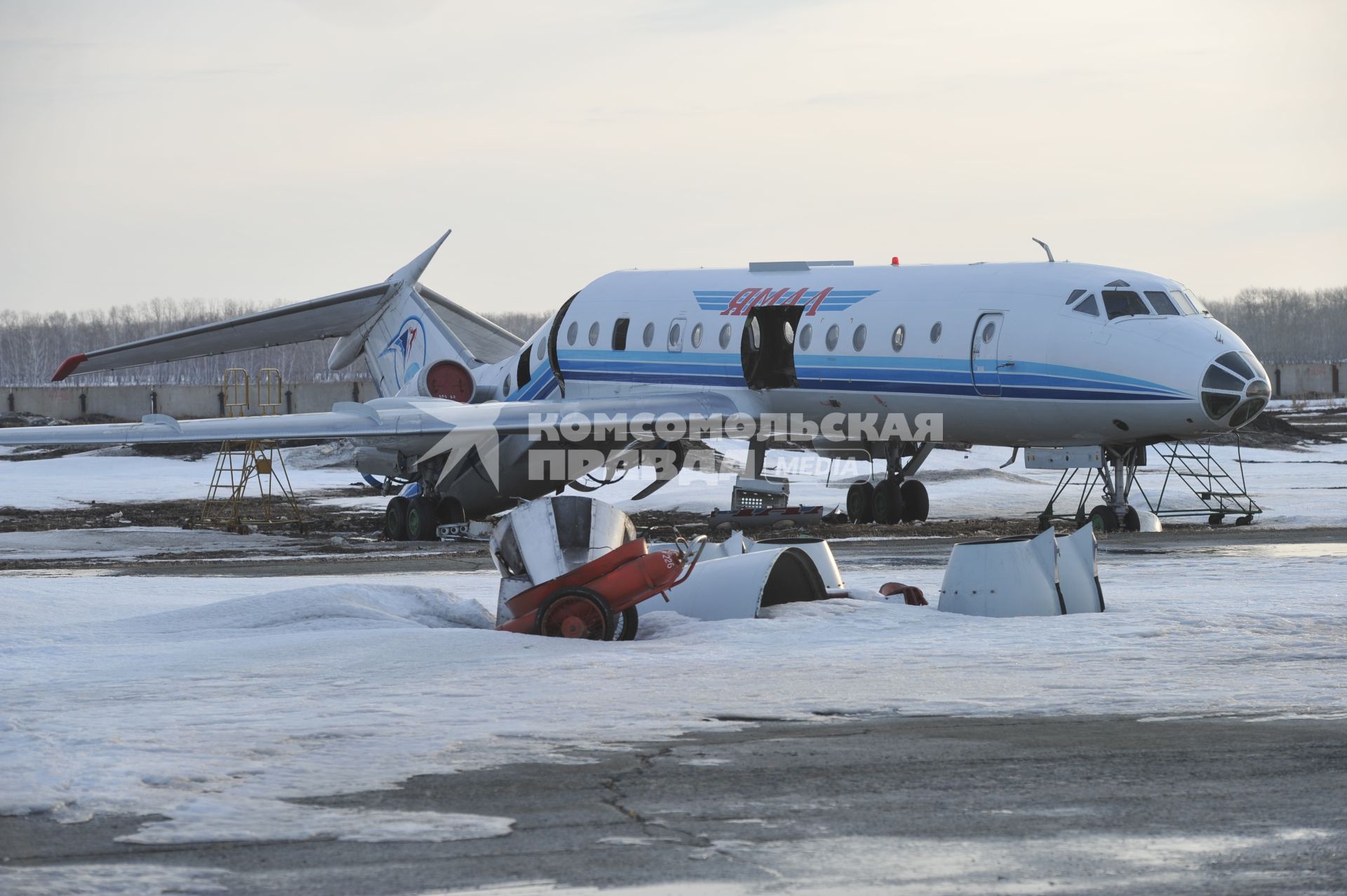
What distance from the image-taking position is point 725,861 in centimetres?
572

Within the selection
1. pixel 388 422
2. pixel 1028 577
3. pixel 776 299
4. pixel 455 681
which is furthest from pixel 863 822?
pixel 776 299

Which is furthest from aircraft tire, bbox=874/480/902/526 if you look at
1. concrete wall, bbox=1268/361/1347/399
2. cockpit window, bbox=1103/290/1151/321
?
concrete wall, bbox=1268/361/1347/399

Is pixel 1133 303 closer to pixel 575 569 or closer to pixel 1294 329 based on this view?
pixel 575 569

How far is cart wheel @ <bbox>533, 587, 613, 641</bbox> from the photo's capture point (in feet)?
38.2

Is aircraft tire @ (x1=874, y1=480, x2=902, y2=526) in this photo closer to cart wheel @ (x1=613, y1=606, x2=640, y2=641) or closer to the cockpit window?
the cockpit window

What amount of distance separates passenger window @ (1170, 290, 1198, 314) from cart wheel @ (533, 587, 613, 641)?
1188cm

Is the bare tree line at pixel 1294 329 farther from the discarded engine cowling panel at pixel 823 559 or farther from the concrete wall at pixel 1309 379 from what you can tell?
the discarded engine cowling panel at pixel 823 559

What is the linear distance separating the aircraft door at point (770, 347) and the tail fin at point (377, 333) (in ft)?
22.9

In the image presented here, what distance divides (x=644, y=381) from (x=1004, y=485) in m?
10.2

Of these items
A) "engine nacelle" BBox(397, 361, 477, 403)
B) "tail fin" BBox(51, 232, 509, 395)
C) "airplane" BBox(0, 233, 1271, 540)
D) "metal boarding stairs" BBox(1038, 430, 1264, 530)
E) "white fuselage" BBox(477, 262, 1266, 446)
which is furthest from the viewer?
"engine nacelle" BBox(397, 361, 477, 403)

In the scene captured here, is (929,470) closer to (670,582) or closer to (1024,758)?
(670,582)

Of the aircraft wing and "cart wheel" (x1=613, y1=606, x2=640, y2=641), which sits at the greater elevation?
the aircraft wing

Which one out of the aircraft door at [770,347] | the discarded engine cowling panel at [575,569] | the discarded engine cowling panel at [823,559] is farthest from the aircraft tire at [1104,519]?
the discarded engine cowling panel at [575,569]

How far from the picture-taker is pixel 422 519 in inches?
992
